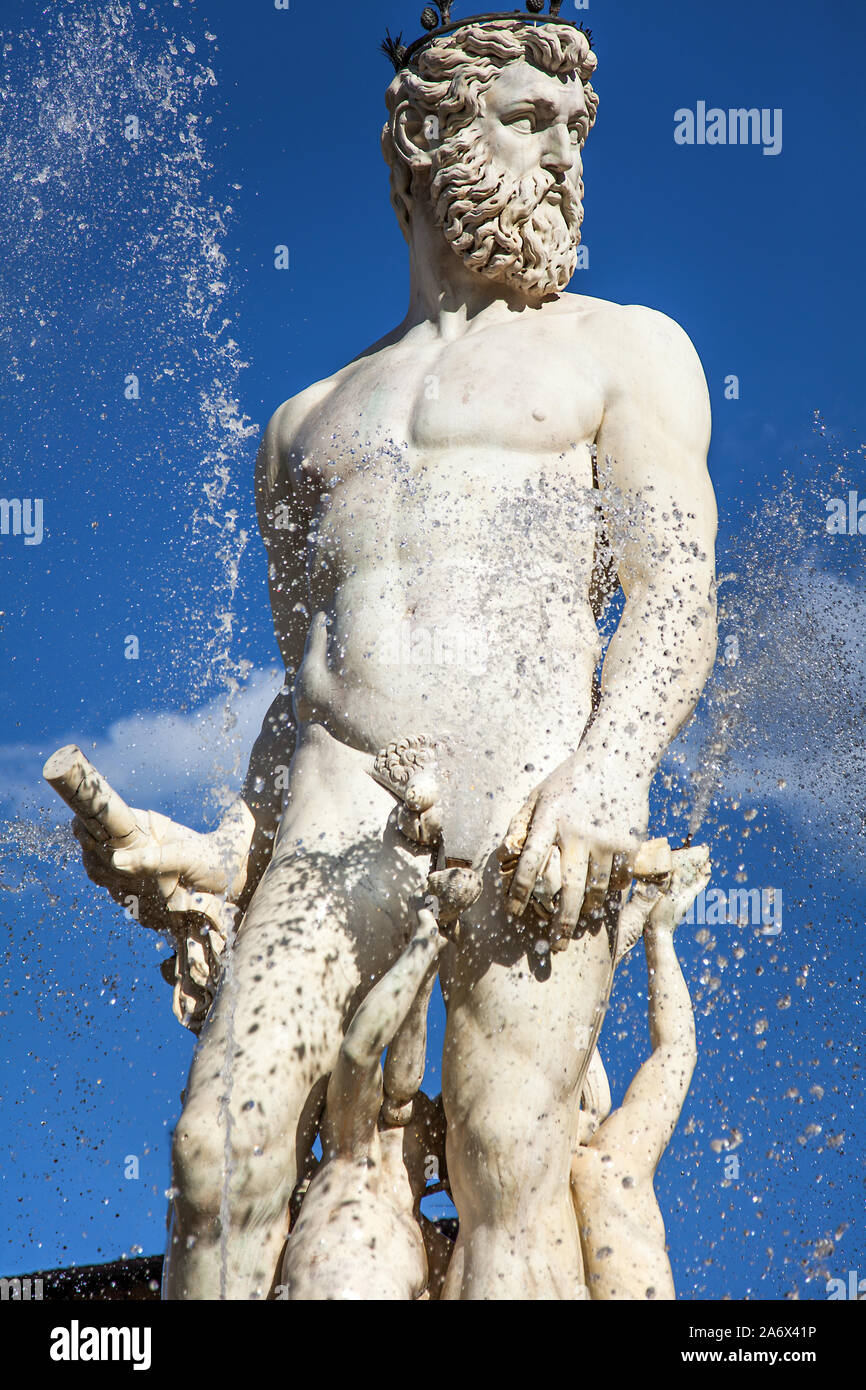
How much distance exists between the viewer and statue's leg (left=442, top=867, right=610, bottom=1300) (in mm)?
4566

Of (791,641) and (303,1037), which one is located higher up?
(791,641)

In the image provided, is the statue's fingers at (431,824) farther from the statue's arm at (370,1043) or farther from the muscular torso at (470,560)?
the statue's arm at (370,1043)

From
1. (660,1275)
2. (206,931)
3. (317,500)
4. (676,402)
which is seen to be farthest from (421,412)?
(660,1275)

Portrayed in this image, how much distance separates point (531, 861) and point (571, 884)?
0.14 metres

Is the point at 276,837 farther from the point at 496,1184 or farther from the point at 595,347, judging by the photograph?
the point at 595,347

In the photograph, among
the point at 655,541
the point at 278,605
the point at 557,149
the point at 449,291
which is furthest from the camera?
the point at 278,605

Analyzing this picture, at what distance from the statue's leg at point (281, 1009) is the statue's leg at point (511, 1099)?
0.29 m

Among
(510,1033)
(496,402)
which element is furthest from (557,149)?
(510,1033)

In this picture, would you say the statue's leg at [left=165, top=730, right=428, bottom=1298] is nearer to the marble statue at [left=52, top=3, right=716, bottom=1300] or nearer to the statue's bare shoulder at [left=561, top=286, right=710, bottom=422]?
the marble statue at [left=52, top=3, right=716, bottom=1300]

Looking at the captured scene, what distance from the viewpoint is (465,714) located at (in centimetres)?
498

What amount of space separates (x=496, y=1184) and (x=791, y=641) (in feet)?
8.17

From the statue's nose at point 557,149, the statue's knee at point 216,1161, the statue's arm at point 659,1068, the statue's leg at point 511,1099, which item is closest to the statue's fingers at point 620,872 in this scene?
the statue's leg at point 511,1099

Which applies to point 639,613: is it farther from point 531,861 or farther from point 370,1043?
point 370,1043
